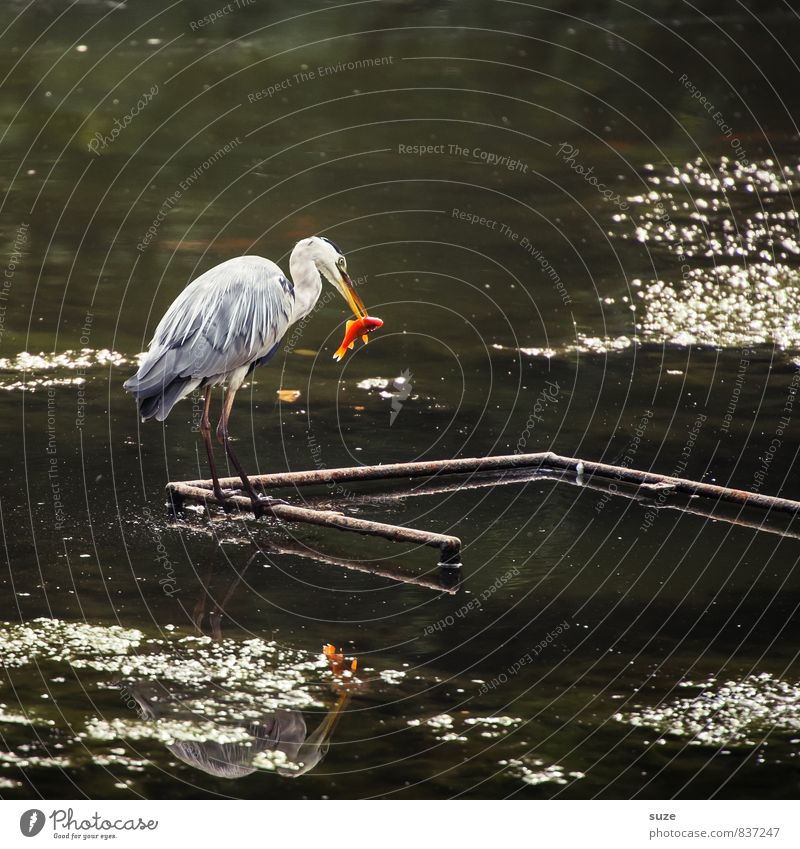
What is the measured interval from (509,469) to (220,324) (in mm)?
1538

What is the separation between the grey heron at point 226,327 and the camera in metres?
5.59

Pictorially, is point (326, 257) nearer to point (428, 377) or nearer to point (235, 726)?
point (428, 377)

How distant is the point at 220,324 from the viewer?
570cm

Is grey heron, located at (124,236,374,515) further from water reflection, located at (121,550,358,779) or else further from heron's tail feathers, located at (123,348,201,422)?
water reflection, located at (121,550,358,779)

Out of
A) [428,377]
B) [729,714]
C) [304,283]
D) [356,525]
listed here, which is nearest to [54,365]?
[428,377]

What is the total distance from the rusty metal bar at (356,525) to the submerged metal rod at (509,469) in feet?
0.44

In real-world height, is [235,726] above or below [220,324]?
below

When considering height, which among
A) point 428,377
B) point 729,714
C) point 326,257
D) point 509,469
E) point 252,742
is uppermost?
point 326,257

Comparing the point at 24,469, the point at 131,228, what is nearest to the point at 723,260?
the point at 131,228

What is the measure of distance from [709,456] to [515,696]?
2.57 metres

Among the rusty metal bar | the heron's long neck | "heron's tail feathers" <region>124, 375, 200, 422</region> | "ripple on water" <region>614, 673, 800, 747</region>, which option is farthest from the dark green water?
the heron's long neck

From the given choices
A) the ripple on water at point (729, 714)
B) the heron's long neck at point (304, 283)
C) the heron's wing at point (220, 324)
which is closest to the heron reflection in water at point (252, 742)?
the ripple on water at point (729, 714)

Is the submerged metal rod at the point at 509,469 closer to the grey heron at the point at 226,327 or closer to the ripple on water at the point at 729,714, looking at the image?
the grey heron at the point at 226,327

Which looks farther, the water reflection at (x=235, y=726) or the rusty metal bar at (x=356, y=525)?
the rusty metal bar at (x=356, y=525)
